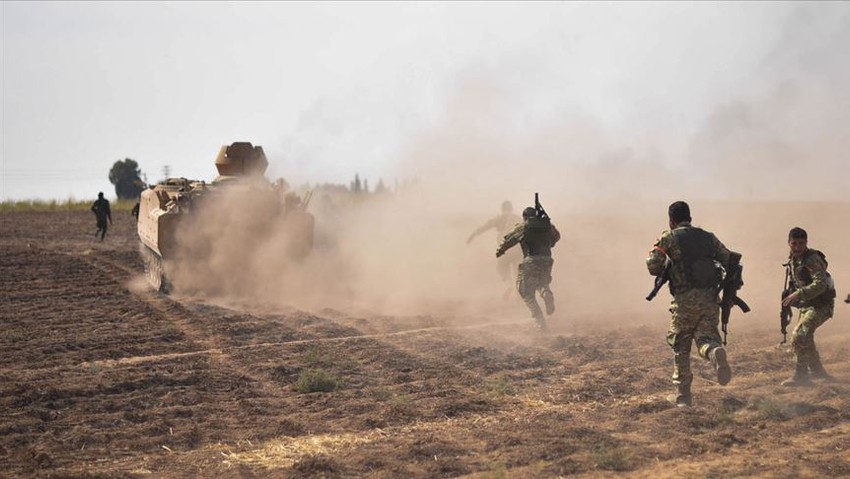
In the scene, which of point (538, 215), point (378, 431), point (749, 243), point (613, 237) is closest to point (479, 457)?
point (378, 431)

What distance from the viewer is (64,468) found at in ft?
27.0

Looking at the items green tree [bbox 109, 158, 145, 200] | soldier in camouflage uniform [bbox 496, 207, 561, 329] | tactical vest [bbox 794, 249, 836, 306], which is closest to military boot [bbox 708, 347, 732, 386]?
tactical vest [bbox 794, 249, 836, 306]

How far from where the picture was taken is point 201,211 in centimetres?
2084

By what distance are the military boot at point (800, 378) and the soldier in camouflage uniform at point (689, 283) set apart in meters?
1.48

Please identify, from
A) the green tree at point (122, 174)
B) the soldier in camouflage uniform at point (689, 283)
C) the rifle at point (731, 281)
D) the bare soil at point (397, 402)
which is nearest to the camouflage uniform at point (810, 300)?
the bare soil at point (397, 402)

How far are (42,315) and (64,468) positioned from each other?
9788 millimetres

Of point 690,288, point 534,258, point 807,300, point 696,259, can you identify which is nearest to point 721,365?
point 690,288

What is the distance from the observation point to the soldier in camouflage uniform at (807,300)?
10.5m

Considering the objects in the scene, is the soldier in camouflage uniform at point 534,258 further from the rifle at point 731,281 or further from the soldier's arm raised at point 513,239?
the rifle at point 731,281

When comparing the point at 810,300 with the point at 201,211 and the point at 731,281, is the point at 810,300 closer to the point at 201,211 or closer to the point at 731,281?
the point at 731,281

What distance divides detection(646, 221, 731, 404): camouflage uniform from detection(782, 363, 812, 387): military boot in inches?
58.2

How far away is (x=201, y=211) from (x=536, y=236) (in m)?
8.35

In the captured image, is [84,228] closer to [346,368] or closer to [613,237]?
[613,237]

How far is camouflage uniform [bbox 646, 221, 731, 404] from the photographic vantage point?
980cm
